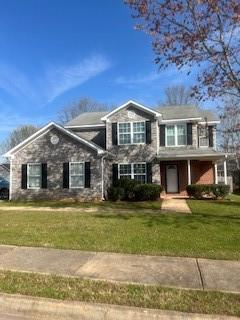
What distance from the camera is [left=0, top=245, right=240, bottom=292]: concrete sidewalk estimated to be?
6.30 metres

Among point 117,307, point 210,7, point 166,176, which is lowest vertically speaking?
point 117,307

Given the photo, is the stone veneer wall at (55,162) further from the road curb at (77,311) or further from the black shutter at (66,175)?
the road curb at (77,311)

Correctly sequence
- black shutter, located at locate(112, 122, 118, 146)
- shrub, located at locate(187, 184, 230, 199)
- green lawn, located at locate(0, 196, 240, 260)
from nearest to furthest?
green lawn, located at locate(0, 196, 240, 260) < shrub, located at locate(187, 184, 230, 199) < black shutter, located at locate(112, 122, 118, 146)

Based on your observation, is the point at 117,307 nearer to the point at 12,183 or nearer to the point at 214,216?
the point at 214,216

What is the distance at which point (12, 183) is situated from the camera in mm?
24594

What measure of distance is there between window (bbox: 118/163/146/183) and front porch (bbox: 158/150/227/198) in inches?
54.0

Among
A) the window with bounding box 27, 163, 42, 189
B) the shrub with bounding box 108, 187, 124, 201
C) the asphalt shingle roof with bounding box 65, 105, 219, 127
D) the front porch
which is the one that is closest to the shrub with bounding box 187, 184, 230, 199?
the front porch

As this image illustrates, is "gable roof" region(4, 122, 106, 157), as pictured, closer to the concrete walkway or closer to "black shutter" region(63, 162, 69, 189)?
"black shutter" region(63, 162, 69, 189)

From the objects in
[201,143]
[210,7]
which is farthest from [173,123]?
[210,7]

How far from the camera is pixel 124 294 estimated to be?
5.62 meters

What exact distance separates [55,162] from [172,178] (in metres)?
8.15

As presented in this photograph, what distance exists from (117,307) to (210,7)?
10.8 meters

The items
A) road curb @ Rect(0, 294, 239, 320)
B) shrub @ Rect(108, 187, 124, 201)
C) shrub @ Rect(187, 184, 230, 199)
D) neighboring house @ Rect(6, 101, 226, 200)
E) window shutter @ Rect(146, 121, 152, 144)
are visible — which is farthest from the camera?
window shutter @ Rect(146, 121, 152, 144)

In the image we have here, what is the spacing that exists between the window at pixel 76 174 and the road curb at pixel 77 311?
58.7 feet
